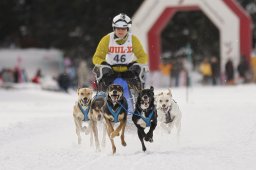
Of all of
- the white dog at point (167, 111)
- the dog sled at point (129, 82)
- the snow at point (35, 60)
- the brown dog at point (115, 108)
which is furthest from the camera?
the snow at point (35, 60)

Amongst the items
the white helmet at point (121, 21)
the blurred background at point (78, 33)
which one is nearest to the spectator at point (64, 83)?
the blurred background at point (78, 33)

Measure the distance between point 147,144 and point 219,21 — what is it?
19.5 metres

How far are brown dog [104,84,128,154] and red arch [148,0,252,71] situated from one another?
780 inches

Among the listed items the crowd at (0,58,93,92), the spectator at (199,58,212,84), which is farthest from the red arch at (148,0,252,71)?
the crowd at (0,58,93,92)

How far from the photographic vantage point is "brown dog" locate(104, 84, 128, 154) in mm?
9500

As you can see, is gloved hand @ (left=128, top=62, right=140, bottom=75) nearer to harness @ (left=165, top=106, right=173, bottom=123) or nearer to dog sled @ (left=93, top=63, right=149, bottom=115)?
dog sled @ (left=93, top=63, right=149, bottom=115)

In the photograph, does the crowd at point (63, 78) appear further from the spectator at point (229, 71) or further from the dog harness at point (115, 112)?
the dog harness at point (115, 112)

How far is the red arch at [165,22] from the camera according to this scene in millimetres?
29062

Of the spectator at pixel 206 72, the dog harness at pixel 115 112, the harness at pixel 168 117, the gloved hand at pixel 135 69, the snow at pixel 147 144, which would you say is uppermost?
the spectator at pixel 206 72

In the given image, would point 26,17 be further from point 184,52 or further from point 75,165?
point 75,165

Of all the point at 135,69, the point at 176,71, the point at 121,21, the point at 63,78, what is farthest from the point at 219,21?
the point at 121,21

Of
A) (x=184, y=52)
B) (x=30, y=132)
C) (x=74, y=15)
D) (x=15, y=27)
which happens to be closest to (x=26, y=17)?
(x=15, y=27)

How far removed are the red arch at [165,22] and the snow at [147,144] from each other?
1144 cm

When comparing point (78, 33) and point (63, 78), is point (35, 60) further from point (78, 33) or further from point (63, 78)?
point (63, 78)
